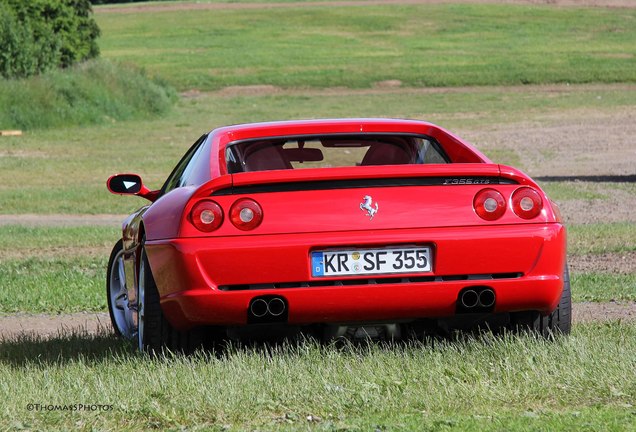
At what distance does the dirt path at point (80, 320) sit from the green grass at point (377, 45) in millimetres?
50952

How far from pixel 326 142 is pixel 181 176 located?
2.55 feet

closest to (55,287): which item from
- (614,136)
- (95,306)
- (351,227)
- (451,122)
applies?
(95,306)

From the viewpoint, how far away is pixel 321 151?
7469 millimetres

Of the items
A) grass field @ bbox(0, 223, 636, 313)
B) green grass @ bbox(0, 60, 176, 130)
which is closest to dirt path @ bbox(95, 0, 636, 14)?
green grass @ bbox(0, 60, 176, 130)

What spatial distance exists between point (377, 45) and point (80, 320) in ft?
→ 233

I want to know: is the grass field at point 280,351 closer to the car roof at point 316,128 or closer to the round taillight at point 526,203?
the round taillight at point 526,203

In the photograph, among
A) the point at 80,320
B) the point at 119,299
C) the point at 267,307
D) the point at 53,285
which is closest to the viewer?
the point at 267,307

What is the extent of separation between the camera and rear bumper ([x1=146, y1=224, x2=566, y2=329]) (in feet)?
19.9

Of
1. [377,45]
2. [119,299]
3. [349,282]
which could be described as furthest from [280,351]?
[377,45]

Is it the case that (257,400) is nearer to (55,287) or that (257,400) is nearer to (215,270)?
(215,270)

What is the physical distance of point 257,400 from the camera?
5.42 metres

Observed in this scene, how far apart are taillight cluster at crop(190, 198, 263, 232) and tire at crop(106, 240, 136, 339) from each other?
1.73 metres

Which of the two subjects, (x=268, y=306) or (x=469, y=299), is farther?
(x=469, y=299)

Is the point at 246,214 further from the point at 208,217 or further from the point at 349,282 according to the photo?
the point at 349,282
